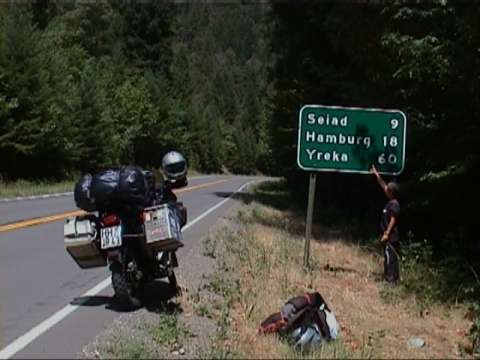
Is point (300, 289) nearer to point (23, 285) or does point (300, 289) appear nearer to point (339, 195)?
point (23, 285)

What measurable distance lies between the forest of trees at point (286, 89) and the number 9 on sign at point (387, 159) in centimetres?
98

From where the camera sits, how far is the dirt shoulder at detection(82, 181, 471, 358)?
22.2ft

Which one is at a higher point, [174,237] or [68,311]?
[174,237]

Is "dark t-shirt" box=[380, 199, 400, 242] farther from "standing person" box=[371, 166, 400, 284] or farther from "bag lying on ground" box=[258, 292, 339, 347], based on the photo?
"bag lying on ground" box=[258, 292, 339, 347]

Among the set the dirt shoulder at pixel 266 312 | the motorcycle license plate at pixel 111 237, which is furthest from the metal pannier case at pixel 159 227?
the dirt shoulder at pixel 266 312

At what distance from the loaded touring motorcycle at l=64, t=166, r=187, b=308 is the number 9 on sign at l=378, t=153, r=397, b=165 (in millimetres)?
4660

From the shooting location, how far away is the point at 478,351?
24.5 feet

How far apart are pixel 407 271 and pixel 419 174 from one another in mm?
2362

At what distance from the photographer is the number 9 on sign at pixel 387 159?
11812 millimetres

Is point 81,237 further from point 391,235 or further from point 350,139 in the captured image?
point 350,139

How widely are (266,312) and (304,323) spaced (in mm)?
1259

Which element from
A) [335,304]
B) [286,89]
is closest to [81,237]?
[335,304]

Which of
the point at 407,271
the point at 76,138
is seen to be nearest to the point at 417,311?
the point at 407,271

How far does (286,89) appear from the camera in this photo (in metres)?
29.3
